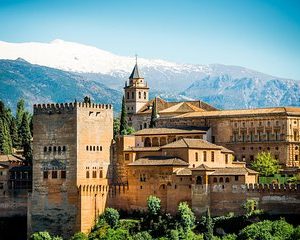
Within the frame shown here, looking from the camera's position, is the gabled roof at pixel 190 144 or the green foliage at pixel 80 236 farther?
the gabled roof at pixel 190 144

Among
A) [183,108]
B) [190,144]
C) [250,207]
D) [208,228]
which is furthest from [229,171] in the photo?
[183,108]

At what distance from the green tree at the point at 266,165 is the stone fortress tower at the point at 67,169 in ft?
53.9

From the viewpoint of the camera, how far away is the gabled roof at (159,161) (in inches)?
2931

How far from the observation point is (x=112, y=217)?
2940 inches

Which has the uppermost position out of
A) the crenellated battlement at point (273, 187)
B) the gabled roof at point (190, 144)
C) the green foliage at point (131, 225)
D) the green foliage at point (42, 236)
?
the gabled roof at point (190, 144)

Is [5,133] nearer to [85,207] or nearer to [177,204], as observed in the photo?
[85,207]

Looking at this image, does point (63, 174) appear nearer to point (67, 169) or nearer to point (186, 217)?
point (67, 169)

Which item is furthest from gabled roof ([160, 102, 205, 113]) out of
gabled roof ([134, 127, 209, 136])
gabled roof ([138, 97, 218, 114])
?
gabled roof ([134, 127, 209, 136])

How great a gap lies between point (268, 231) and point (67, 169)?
20233 mm

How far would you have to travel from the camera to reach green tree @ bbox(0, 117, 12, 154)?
315 ft

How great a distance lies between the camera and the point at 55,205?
7531cm

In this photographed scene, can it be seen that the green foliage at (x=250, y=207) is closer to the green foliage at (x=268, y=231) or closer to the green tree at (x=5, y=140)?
the green foliage at (x=268, y=231)

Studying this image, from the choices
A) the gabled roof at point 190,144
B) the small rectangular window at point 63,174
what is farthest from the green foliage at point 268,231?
the small rectangular window at point 63,174

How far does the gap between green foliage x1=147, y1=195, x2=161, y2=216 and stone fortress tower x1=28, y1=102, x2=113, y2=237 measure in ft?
18.5
